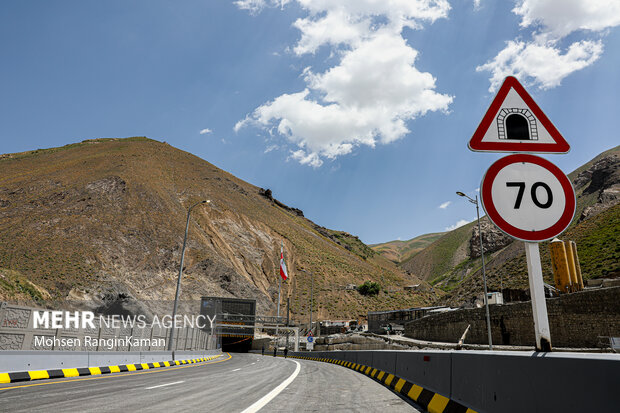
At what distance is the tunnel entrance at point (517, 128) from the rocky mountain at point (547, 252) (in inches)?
117

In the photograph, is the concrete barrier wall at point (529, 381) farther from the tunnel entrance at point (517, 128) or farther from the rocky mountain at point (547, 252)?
the rocky mountain at point (547, 252)

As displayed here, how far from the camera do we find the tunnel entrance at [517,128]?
153 inches

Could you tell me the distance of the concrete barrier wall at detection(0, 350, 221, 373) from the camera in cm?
973

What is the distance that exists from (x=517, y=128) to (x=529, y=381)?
2381 millimetres

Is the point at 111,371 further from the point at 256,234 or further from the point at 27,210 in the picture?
the point at 256,234

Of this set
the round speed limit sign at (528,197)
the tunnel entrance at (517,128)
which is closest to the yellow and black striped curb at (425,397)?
the round speed limit sign at (528,197)

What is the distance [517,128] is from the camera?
392 centimetres

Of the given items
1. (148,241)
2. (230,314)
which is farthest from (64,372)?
(148,241)

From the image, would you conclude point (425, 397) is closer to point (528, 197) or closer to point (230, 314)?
point (528, 197)

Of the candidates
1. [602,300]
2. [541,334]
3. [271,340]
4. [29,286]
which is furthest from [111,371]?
[271,340]

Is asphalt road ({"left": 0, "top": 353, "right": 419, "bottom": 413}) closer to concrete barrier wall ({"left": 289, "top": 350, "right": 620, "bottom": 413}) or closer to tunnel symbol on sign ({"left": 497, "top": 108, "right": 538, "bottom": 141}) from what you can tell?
concrete barrier wall ({"left": 289, "top": 350, "right": 620, "bottom": 413})

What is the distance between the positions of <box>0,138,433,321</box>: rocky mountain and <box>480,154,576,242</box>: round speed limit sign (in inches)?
1688

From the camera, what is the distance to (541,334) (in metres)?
3.13

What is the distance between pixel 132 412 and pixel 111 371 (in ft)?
33.2
